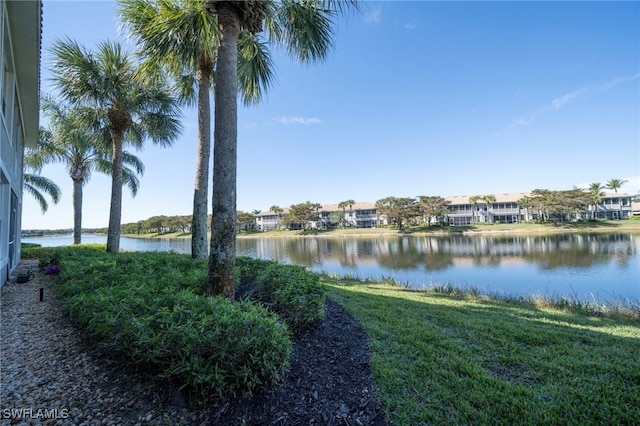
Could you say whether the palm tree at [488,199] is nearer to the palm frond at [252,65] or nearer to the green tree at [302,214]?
the green tree at [302,214]

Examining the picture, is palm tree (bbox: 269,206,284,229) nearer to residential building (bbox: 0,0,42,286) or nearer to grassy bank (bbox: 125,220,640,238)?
grassy bank (bbox: 125,220,640,238)

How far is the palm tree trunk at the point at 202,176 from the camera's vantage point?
23.8 ft

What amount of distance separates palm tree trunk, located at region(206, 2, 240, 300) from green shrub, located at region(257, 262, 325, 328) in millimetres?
665

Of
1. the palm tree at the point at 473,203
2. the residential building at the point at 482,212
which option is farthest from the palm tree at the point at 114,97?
the palm tree at the point at 473,203

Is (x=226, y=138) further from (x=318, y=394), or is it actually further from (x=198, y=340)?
(x=318, y=394)

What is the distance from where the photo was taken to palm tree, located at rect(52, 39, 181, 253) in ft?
30.4

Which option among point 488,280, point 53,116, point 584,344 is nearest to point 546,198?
point 488,280

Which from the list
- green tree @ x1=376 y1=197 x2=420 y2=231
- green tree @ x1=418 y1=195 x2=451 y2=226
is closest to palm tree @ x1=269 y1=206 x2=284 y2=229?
green tree @ x1=376 y1=197 x2=420 y2=231

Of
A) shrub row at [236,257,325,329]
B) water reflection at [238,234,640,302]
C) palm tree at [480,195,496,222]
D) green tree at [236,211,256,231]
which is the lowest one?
water reflection at [238,234,640,302]

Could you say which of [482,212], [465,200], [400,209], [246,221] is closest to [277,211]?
[246,221]

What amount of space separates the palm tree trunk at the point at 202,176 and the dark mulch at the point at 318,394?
4.84m

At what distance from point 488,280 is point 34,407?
49.8 ft

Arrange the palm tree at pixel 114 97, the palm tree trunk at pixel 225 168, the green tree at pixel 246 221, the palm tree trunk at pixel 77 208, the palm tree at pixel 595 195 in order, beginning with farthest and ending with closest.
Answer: the green tree at pixel 246 221
the palm tree at pixel 595 195
the palm tree trunk at pixel 77 208
the palm tree at pixel 114 97
the palm tree trunk at pixel 225 168

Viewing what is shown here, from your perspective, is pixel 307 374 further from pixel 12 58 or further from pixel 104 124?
pixel 104 124
